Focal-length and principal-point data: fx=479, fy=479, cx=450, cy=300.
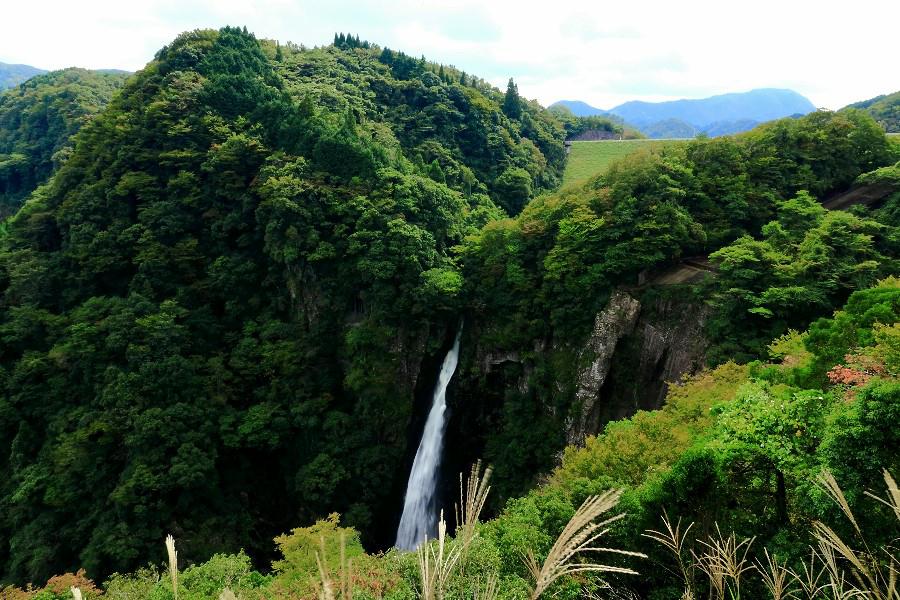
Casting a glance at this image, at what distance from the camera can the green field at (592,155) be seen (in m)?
44.5

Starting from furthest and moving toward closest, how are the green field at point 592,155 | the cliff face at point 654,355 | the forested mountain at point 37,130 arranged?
the forested mountain at point 37,130 → the green field at point 592,155 → the cliff face at point 654,355

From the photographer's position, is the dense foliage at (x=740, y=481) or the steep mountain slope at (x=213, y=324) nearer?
the dense foliage at (x=740, y=481)

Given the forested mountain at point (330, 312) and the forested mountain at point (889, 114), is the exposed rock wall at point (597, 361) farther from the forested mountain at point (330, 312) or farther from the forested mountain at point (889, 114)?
the forested mountain at point (889, 114)

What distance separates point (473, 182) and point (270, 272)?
51.6 ft

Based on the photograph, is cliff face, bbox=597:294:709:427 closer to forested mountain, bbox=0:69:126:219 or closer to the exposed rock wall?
the exposed rock wall

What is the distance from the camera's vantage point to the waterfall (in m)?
22.4

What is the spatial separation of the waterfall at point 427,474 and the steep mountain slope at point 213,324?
1.02 metres

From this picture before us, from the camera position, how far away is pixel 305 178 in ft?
86.8

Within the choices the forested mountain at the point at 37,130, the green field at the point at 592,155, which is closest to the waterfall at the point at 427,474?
the green field at the point at 592,155

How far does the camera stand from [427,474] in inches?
920

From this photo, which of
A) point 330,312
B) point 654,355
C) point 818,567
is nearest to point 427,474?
point 330,312

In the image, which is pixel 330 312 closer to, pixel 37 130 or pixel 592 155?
pixel 592 155

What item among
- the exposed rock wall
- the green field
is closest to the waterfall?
the exposed rock wall

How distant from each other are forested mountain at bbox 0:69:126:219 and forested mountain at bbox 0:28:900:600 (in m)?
23.7
